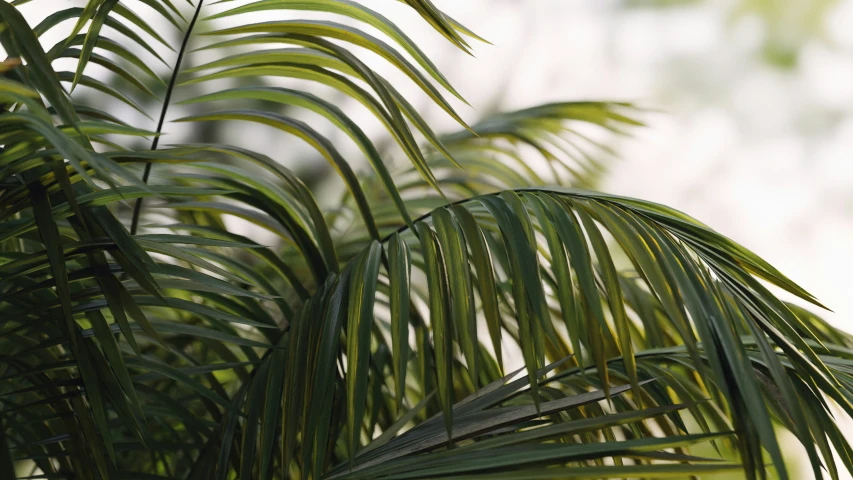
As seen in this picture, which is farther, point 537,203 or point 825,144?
point 825,144

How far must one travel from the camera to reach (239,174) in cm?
54

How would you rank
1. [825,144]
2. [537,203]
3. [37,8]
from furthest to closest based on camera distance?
[825,144], [37,8], [537,203]

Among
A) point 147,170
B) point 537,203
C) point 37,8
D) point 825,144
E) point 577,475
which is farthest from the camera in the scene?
point 825,144

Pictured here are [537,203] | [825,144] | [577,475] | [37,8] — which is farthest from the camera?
[825,144]

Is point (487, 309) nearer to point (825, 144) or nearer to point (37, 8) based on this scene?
point (37, 8)

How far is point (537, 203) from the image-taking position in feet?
1.49

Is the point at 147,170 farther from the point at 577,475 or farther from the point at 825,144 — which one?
the point at 825,144

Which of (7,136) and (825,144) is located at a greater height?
(825,144)

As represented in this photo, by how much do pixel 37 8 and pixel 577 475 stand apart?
1582 millimetres

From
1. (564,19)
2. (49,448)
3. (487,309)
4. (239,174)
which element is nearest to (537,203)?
(487,309)

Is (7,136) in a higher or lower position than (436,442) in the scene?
higher

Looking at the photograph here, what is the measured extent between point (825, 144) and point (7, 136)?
1.96 m

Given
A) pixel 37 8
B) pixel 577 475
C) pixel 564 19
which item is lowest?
pixel 577 475

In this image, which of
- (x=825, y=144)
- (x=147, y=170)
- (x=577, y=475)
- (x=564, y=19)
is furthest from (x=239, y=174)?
(x=825, y=144)
